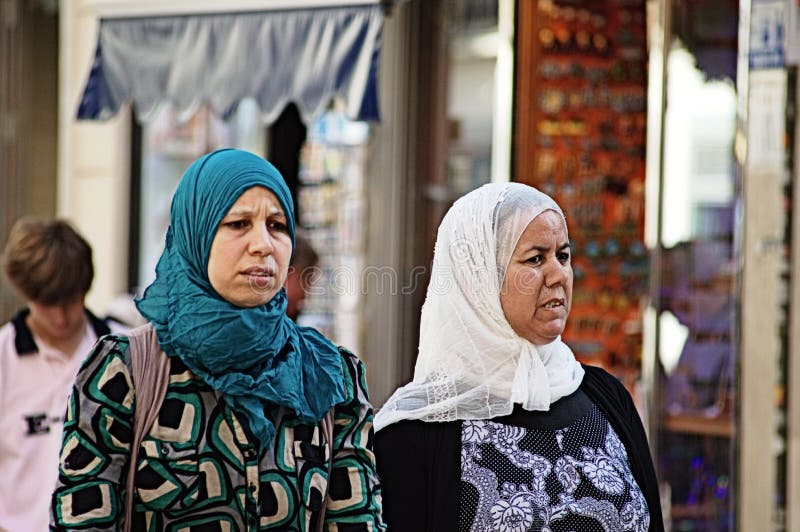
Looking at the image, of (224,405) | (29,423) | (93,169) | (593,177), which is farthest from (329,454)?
(93,169)

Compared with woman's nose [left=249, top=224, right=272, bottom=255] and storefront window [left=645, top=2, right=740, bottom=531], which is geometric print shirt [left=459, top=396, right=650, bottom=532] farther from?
storefront window [left=645, top=2, right=740, bottom=531]

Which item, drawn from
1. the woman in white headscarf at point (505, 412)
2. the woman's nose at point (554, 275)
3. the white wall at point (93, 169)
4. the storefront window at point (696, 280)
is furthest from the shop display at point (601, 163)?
the woman's nose at point (554, 275)

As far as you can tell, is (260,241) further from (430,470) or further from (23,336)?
(23,336)

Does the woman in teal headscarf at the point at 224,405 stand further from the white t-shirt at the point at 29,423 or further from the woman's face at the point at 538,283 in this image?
the white t-shirt at the point at 29,423

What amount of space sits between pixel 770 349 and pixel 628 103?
217cm

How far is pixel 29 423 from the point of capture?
4.47 m

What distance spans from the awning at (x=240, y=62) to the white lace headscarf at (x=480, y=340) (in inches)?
112

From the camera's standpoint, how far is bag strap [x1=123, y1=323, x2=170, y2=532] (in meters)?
2.72

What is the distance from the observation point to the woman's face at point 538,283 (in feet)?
10.9

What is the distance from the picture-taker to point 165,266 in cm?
292

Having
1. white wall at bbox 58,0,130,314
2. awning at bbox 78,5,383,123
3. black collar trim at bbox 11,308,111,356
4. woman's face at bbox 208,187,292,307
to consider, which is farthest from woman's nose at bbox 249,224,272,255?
white wall at bbox 58,0,130,314

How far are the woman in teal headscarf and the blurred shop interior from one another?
332cm

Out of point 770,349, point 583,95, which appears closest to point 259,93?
point 583,95

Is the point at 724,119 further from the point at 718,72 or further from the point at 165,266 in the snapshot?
the point at 165,266
